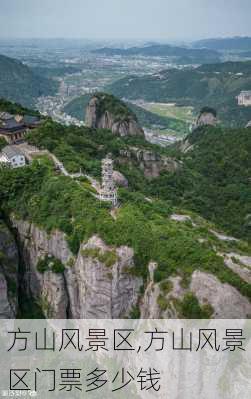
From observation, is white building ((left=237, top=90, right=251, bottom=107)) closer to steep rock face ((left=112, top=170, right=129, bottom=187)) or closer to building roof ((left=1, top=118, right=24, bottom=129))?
building roof ((left=1, top=118, right=24, bottom=129))

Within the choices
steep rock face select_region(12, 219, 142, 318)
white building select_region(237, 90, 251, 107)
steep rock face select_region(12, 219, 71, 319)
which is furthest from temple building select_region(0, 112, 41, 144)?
white building select_region(237, 90, 251, 107)

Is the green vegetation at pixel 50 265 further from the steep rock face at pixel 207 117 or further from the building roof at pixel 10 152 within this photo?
the steep rock face at pixel 207 117

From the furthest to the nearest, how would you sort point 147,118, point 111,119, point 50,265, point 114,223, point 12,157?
point 147,118, point 111,119, point 12,157, point 50,265, point 114,223

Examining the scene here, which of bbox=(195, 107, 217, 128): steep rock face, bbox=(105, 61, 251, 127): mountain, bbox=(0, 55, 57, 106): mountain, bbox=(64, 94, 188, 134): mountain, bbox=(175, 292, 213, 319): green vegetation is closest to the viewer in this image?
bbox=(175, 292, 213, 319): green vegetation

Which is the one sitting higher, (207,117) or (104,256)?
(104,256)

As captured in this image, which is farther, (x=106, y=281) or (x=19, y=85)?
(x=19, y=85)

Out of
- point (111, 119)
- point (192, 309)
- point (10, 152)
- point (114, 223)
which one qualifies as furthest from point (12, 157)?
point (111, 119)

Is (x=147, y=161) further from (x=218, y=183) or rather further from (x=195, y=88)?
(x=195, y=88)
